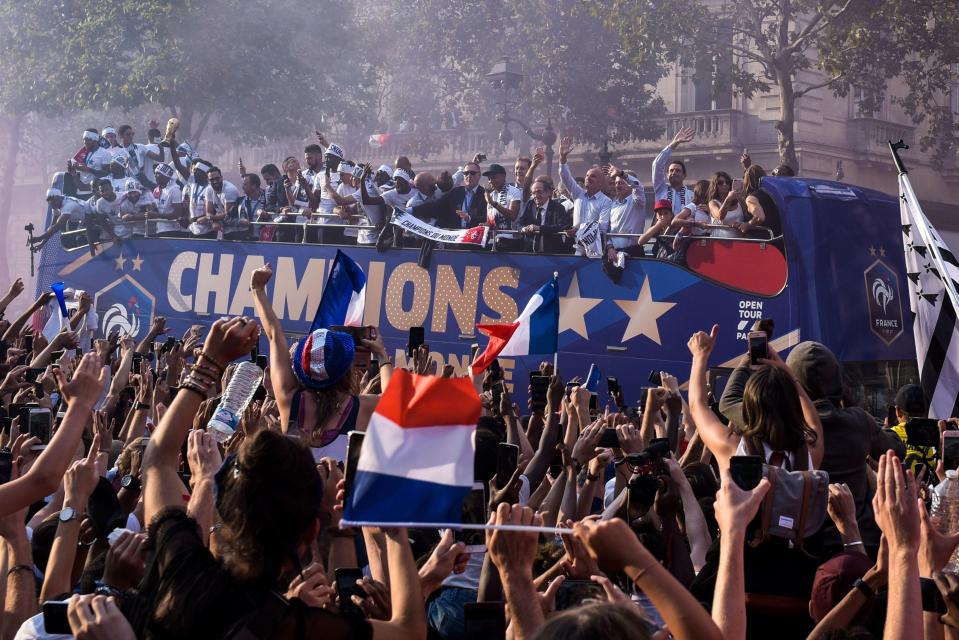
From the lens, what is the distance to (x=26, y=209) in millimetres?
46812

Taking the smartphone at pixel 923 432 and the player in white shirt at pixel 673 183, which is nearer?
the smartphone at pixel 923 432

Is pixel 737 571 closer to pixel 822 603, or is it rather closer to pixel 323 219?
pixel 822 603

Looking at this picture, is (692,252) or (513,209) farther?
(513,209)

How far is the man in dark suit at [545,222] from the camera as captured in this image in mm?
13586

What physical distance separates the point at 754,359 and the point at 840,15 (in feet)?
60.9

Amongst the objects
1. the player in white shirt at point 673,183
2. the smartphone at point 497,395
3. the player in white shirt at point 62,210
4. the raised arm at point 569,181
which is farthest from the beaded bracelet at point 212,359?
the player in white shirt at point 62,210

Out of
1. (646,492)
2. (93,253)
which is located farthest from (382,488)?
(93,253)

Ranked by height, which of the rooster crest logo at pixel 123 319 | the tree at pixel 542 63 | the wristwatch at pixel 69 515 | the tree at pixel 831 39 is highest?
the tree at pixel 542 63

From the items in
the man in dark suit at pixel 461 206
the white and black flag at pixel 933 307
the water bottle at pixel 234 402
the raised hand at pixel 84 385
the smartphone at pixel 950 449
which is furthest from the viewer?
the man in dark suit at pixel 461 206

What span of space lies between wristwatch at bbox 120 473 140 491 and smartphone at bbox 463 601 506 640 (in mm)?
1752

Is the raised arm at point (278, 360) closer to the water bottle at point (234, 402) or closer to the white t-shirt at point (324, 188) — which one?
the water bottle at point (234, 402)

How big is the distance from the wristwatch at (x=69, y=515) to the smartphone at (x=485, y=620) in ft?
4.37

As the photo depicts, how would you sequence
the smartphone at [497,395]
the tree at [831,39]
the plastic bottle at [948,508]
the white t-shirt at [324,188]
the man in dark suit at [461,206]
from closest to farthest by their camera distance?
the plastic bottle at [948,508] < the smartphone at [497,395] < the man in dark suit at [461,206] < the white t-shirt at [324,188] < the tree at [831,39]

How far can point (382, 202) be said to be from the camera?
14.9m
